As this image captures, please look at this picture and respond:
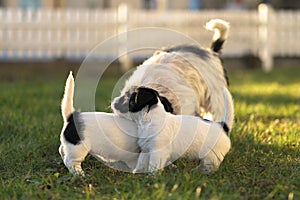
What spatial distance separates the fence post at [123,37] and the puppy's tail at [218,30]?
8201 millimetres

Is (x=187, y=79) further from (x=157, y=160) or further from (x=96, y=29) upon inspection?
(x=96, y=29)

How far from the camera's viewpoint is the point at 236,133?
5789mm

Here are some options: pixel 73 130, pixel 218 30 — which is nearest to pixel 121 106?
pixel 73 130

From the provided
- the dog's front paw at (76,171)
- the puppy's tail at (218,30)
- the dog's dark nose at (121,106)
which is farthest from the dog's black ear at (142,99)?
the puppy's tail at (218,30)

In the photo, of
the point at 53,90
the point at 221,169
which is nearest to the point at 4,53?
the point at 53,90

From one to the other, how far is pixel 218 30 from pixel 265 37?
10530mm

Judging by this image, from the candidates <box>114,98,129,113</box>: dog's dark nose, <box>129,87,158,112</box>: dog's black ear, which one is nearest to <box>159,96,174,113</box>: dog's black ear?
<box>114,98,129,113</box>: dog's dark nose

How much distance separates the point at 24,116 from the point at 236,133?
2518mm

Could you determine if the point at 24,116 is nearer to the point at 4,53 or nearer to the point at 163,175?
the point at 163,175

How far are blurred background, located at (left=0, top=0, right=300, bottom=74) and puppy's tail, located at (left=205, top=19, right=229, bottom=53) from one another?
8252mm

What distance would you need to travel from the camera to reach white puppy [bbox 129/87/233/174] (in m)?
3.90

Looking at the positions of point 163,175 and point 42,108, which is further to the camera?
point 42,108

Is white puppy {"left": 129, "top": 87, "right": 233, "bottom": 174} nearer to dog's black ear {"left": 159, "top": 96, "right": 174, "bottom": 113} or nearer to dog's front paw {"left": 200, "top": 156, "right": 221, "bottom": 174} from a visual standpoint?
dog's front paw {"left": 200, "top": 156, "right": 221, "bottom": 174}

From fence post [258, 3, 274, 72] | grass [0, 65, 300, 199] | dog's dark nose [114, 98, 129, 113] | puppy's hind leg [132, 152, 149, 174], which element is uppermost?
dog's dark nose [114, 98, 129, 113]
